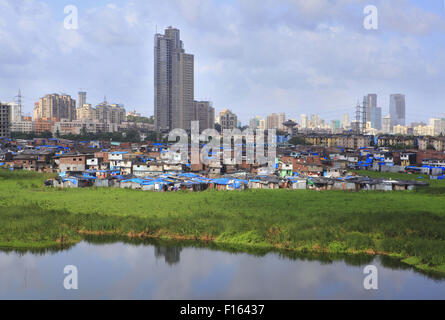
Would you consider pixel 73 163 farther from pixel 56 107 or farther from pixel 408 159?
pixel 56 107

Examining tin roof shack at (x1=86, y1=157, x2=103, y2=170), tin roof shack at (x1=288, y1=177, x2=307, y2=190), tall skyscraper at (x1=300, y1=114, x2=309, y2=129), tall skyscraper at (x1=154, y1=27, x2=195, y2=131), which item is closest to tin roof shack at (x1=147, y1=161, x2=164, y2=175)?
tin roof shack at (x1=86, y1=157, x2=103, y2=170)

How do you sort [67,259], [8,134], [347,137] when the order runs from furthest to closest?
[347,137]
[8,134]
[67,259]

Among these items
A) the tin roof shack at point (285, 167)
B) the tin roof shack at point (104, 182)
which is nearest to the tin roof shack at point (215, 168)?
the tin roof shack at point (285, 167)

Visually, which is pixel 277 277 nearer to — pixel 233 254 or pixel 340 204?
pixel 233 254

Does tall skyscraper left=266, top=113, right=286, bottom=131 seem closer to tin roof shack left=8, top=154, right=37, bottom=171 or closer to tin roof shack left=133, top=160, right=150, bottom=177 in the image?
tin roof shack left=8, top=154, right=37, bottom=171
